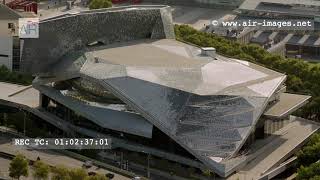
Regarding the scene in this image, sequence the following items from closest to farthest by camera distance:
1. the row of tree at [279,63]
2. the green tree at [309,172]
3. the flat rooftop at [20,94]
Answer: the green tree at [309,172], the flat rooftop at [20,94], the row of tree at [279,63]

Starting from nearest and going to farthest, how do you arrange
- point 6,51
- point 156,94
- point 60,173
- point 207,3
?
point 60,173 < point 156,94 < point 6,51 < point 207,3

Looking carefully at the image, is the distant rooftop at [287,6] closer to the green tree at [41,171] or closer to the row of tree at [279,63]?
the row of tree at [279,63]

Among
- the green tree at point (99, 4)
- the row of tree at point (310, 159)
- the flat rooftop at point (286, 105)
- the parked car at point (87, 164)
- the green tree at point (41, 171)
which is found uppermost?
the green tree at point (99, 4)

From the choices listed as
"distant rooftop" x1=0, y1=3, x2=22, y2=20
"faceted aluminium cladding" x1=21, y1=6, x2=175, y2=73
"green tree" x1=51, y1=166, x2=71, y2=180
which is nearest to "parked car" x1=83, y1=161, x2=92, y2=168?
"green tree" x1=51, y1=166, x2=71, y2=180

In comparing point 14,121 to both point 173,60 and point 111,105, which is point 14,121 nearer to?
point 111,105

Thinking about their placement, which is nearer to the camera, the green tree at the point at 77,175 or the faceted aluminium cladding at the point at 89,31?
the green tree at the point at 77,175

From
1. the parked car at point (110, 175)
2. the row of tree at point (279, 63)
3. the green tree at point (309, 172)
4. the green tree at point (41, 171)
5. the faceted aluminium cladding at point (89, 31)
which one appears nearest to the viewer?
the green tree at point (41, 171)
